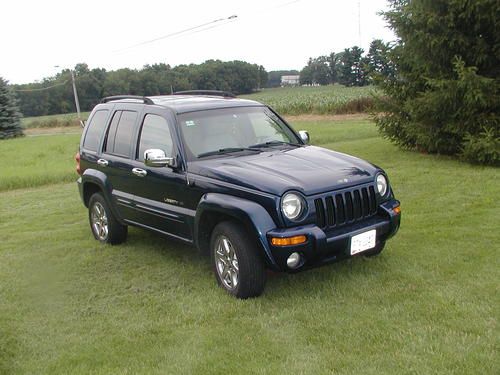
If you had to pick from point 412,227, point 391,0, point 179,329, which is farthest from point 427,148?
point 179,329

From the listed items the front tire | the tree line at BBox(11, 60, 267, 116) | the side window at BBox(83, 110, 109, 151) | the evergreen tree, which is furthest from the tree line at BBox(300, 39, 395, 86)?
the front tire

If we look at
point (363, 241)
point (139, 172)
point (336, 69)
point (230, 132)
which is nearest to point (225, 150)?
point (230, 132)

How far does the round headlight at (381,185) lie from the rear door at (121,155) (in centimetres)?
272

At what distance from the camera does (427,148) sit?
1227 centimetres

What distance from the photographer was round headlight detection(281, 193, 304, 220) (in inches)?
175

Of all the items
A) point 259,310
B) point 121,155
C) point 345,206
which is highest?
point 121,155

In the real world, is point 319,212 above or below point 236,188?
below

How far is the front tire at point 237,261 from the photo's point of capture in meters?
4.62

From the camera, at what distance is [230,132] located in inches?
225

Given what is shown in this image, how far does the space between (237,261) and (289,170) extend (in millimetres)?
968

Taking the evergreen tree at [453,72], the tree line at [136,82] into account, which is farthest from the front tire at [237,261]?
the tree line at [136,82]

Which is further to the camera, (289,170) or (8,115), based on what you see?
(8,115)

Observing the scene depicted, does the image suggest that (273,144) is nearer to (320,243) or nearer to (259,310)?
(320,243)

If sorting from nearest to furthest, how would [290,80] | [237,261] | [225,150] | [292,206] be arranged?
[292,206] < [237,261] < [225,150] < [290,80]
